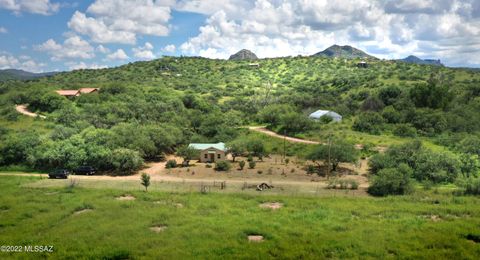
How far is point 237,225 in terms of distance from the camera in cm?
2069

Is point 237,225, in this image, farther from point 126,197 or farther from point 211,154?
point 211,154

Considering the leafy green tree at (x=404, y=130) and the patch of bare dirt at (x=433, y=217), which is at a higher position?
the leafy green tree at (x=404, y=130)

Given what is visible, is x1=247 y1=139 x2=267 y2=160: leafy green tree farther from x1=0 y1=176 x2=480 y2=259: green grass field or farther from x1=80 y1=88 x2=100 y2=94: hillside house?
x1=80 y1=88 x2=100 y2=94: hillside house

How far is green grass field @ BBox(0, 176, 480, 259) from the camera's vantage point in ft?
55.0

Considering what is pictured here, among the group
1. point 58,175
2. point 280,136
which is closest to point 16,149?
point 58,175

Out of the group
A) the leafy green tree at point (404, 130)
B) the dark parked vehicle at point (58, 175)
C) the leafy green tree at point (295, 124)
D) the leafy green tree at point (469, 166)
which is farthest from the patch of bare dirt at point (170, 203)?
the leafy green tree at point (404, 130)

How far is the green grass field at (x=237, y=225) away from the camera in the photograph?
55.0ft

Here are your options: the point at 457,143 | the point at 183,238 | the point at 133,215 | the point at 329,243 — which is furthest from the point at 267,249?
the point at 457,143

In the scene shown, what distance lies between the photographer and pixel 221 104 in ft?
287

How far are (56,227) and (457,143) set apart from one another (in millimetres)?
45750

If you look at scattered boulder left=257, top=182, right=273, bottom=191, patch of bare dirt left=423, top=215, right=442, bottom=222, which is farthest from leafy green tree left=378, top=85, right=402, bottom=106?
patch of bare dirt left=423, top=215, right=442, bottom=222

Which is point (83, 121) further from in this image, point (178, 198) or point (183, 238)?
point (183, 238)

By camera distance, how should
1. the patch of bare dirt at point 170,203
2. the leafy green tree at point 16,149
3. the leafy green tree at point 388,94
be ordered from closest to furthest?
the patch of bare dirt at point 170,203 < the leafy green tree at point 16,149 < the leafy green tree at point 388,94

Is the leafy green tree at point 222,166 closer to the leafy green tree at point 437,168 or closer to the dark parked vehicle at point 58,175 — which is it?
the dark parked vehicle at point 58,175
